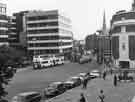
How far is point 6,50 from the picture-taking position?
11383mm

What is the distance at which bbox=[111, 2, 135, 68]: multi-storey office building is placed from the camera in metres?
53.4

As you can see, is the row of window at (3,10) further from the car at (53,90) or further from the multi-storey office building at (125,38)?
the car at (53,90)

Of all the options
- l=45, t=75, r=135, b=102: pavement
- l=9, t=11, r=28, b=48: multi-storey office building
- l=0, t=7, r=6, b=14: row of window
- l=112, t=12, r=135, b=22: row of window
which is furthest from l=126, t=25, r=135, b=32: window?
l=9, t=11, r=28, b=48: multi-storey office building

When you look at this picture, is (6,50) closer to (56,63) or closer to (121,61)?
(121,61)

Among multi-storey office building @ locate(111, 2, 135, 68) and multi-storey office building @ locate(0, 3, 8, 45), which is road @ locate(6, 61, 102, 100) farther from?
multi-storey office building @ locate(0, 3, 8, 45)

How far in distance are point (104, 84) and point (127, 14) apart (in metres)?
25.3

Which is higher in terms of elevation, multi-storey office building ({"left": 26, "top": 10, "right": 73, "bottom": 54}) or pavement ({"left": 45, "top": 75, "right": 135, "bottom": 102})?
multi-storey office building ({"left": 26, "top": 10, "right": 73, "bottom": 54})

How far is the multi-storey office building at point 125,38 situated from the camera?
175 feet

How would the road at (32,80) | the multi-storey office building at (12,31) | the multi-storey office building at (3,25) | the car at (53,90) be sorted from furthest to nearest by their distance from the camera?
the multi-storey office building at (12,31), the multi-storey office building at (3,25), the road at (32,80), the car at (53,90)

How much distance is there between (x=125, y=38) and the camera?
54969 millimetres

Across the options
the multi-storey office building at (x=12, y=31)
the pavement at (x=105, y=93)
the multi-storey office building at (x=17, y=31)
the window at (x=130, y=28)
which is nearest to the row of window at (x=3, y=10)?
the multi-storey office building at (x=17, y=31)

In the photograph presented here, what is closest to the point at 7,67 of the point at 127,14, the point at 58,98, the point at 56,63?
the point at 58,98

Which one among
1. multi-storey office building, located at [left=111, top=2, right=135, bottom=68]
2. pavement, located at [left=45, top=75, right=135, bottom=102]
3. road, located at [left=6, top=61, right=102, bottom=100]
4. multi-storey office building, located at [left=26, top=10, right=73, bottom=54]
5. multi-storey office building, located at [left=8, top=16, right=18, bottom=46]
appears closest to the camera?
pavement, located at [left=45, top=75, right=135, bottom=102]

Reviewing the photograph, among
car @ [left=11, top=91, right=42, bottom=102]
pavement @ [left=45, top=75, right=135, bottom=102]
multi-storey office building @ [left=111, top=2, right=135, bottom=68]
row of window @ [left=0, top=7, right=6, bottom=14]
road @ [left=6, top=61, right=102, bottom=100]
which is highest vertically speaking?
row of window @ [left=0, top=7, right=6, bottom=14]
